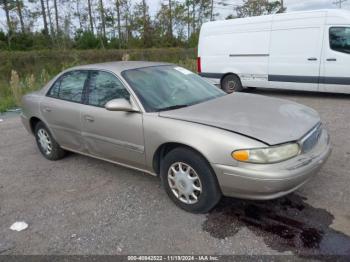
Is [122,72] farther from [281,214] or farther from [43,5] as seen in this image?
[43,5]

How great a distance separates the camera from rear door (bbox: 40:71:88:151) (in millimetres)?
3994

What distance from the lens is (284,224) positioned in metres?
2.83

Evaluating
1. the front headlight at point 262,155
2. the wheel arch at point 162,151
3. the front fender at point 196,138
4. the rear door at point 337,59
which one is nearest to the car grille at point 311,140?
the front headlight at point 262,155

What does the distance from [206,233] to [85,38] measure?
3039 centimetres

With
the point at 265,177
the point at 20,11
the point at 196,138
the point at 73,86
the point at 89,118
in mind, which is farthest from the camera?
the point at 20,11

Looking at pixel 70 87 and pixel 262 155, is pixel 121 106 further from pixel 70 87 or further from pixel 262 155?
pixel 262 155

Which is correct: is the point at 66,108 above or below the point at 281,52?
below

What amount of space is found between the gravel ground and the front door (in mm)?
433

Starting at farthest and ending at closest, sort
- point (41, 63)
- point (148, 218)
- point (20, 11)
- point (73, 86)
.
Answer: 1. point (20, 11)
2. point (41, 63)
3. point (73, 86)
4. point (148, 218)

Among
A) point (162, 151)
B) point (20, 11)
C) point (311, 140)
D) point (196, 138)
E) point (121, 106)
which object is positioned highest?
point (20, 11)

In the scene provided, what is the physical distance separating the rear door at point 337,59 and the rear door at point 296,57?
7.1 inches

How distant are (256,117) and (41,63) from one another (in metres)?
19.9

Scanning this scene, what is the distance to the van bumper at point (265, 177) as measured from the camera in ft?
8.41

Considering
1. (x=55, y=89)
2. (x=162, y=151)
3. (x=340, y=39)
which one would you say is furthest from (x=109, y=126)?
(x=340, y=39)
